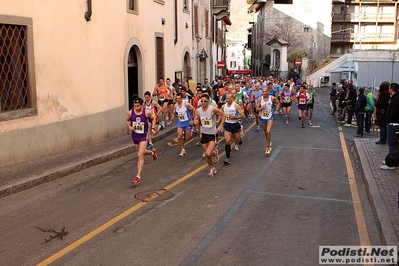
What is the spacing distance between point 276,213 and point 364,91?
37.0 ft

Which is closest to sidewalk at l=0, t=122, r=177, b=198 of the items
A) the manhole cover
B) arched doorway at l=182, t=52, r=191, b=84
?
the manhole cover

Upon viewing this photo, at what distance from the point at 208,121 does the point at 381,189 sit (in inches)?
152

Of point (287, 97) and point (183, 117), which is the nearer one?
point (183, 117)

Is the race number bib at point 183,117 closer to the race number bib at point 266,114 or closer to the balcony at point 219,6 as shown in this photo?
the race number bib at point 266,114

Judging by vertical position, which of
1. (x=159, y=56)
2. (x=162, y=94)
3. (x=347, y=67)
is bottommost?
(x=162, y=94)

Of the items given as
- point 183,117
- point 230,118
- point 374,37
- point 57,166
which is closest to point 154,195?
point 57,166

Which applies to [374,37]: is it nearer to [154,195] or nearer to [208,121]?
[208,121]

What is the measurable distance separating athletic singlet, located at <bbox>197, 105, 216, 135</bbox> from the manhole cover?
81.9 inches

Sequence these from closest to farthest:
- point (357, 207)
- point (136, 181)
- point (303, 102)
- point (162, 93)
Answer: point (357, 207), point (136, 181), point (162, 93), point (303, 102)

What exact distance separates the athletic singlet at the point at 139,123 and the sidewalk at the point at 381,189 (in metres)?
4.55

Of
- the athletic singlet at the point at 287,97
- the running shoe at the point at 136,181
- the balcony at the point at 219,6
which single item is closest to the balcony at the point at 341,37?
the balcony at the point at 219,6

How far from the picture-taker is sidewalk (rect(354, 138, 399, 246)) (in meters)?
6.00

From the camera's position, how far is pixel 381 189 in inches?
318

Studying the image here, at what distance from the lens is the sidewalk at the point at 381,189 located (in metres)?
6.00
